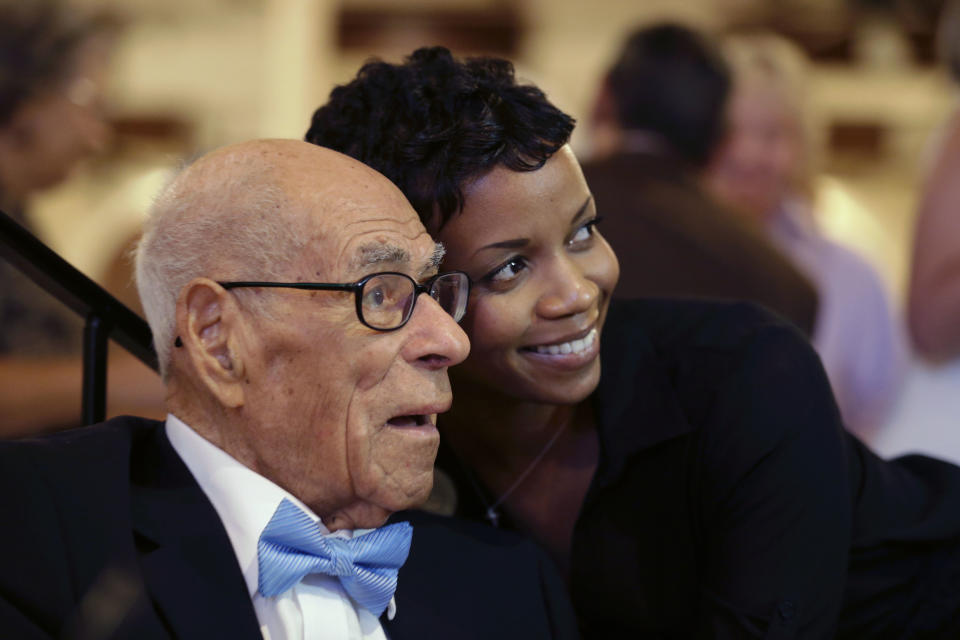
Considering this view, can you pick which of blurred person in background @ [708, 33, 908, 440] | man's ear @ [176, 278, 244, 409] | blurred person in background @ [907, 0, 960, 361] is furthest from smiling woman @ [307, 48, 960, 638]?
blurred person in background @ [708, 33, 908, 440]

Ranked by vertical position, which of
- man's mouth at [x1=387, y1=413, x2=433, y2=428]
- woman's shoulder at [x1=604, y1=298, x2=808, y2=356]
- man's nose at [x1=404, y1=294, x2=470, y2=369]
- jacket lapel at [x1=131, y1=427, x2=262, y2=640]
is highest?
man's nose at [x1=404, y1=294, x2=470, y2=369]

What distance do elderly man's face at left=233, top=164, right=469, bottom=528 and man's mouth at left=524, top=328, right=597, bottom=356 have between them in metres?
0.26

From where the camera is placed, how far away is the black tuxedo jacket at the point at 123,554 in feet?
4.27

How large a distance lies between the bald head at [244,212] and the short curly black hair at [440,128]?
0.41 feet

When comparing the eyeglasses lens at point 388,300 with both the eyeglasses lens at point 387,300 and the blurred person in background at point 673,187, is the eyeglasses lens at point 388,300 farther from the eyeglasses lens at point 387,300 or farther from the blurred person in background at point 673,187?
the blurred person in background at point 673,187

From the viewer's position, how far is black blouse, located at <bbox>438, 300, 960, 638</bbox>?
70.0 inches

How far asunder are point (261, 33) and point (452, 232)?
665 cm

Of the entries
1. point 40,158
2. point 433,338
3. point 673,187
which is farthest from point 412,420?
point 40,158

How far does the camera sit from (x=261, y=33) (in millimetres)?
7914

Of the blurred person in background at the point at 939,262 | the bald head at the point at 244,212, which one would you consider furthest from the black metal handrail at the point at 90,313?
the blurred person in background at the point at 939,262

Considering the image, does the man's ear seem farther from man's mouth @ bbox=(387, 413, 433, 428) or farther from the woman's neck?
the woman's neck

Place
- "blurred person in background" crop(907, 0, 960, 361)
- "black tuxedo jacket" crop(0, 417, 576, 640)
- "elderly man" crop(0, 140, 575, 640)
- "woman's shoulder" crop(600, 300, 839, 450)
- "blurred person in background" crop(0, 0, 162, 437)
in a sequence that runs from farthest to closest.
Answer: "blurred person in background" crop(0, 0, 162, 437)
"blurred person in background" crop(907, 0, 960, 361)
"woman's shoulder" crop(600, 300, 839, 450)
"elderly man" crop(0, 140, 575, 640)
"black tuxedo jacket" crop(0, 417, 576, 640)

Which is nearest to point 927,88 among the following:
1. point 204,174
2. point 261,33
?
point 261,33

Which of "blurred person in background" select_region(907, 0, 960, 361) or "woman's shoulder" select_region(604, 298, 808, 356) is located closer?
"woman's shoulder" select_region(604, 298, 808, 356)
